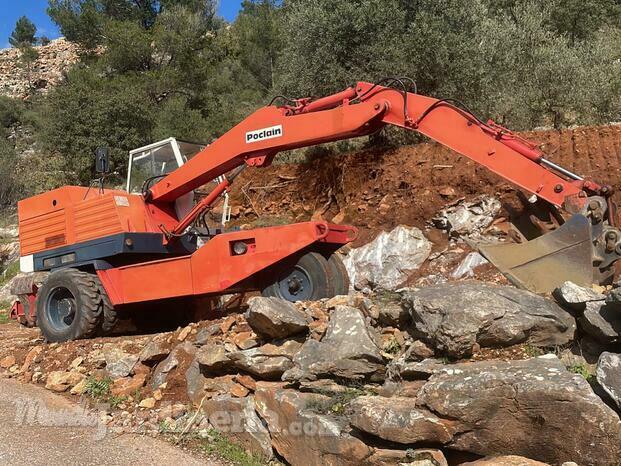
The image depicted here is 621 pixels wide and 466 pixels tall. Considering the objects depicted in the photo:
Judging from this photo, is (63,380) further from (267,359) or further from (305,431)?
(305,431)

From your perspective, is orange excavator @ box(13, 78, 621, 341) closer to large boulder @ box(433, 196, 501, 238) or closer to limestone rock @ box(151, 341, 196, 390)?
limestone rock @ box(151, 341, 196, 390)

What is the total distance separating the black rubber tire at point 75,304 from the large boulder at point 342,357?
4.17 meters

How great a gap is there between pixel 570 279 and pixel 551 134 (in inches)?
272

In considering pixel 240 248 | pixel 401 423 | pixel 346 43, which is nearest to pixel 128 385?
pixel 240 248

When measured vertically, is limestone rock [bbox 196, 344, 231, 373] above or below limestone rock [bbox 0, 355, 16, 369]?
above

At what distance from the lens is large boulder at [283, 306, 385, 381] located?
4.89 meters

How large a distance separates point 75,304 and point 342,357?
4.99 meters

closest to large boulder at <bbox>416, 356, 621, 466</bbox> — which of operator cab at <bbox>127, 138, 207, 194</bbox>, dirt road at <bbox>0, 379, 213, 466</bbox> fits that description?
dirt road at <bbox>0, 379, 213, 466</bbox>

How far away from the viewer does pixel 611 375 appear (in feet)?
11.8

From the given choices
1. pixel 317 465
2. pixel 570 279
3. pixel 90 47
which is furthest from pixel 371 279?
pixel 90 47

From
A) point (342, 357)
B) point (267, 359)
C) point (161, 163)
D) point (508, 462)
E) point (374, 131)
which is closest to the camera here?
point (508, 462)

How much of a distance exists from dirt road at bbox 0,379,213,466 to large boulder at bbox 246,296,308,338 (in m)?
1.33

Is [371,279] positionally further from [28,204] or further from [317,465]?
[317,465]

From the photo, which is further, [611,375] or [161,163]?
[161,163]
